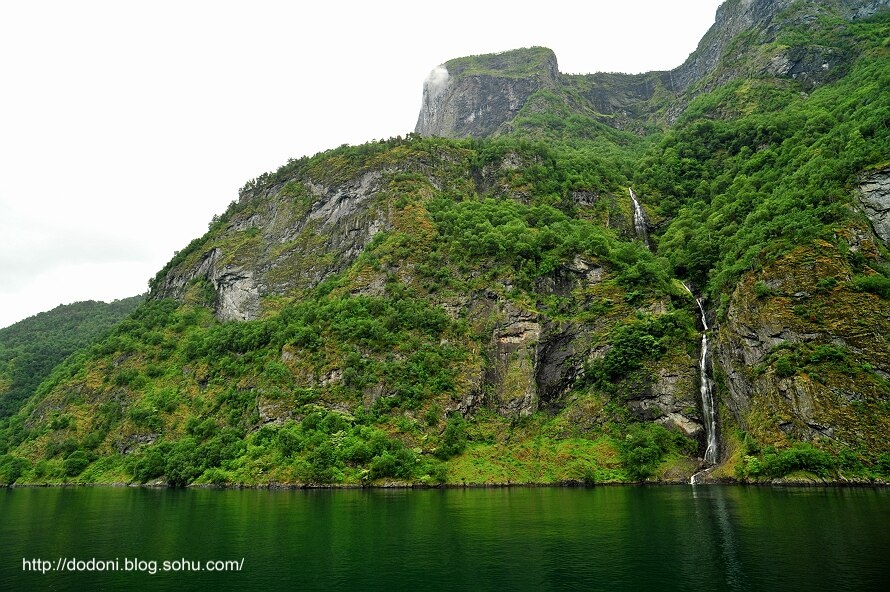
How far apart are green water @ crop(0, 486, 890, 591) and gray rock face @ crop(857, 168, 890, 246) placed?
106ft

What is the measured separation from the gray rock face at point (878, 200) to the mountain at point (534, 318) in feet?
0.78

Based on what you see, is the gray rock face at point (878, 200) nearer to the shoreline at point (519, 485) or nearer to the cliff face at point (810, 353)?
the cliff face at point (810, 353)

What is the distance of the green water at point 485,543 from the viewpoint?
19.0 m

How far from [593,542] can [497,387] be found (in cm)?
4763

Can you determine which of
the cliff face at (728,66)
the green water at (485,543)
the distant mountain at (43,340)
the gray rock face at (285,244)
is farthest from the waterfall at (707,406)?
the distant mountain at (43,340)

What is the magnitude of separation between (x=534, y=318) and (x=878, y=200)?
41835 millimetres

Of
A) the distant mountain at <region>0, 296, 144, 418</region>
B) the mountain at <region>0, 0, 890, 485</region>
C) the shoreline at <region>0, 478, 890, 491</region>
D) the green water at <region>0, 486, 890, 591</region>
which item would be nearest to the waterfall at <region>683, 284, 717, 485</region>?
the mountain at <region>0, 0, 890, 485</region>

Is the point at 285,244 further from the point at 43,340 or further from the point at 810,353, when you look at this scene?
the point at 810,353

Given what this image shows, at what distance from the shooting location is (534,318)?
3014 inches

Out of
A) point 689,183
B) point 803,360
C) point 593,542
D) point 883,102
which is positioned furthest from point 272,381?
point 883,102

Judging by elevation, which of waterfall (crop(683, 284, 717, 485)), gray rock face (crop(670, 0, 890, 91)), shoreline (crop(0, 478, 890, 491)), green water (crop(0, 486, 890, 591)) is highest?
gray rock face (crop(670, 0, 890, 91))

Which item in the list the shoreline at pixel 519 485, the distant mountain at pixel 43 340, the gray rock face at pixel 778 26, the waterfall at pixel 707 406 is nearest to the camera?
the shoreline at pixel 519 485

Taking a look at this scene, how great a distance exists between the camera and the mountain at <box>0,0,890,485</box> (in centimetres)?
5556

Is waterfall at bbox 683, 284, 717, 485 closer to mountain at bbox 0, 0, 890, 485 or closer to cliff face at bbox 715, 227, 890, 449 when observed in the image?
mountain at bbox 0, 0, 890, 485
